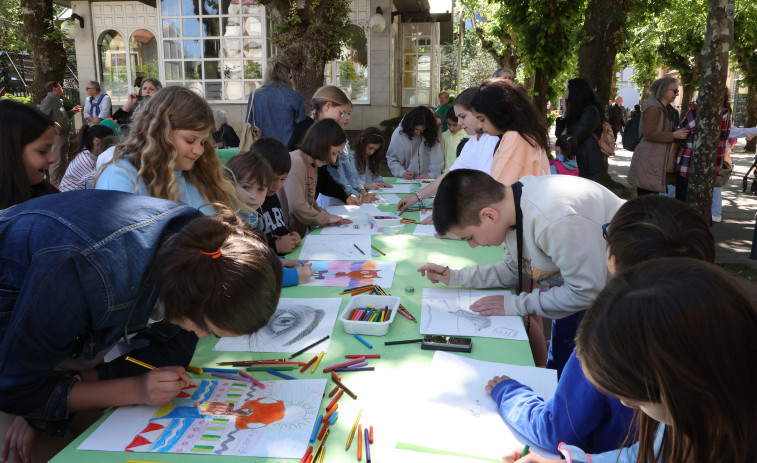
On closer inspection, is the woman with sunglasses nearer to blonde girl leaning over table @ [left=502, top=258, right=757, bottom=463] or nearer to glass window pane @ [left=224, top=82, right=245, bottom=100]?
blonde girl leaning over table @ [left=502, top=258, right=757, bottom=463]

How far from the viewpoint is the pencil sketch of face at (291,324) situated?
1.82m

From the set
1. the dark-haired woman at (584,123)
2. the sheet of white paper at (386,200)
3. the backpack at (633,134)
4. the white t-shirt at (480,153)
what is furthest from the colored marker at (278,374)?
the backpack at (633,134)

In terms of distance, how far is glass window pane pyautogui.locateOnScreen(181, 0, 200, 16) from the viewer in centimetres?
1161

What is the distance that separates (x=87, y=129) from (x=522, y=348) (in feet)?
15.7

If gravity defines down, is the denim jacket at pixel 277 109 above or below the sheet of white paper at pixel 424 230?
above

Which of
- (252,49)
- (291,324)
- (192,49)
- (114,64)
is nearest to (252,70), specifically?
(252,49)

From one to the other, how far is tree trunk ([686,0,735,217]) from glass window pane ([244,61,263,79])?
9.20 metres

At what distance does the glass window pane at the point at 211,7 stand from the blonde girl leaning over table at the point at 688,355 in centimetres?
1216

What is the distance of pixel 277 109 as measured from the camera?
5035mm

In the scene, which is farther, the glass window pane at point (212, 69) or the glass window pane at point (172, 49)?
the glass window pane at point (172, 49)

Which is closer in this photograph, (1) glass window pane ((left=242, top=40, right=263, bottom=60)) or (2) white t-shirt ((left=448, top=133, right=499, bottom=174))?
(2) white t-shirt ((left=448, top=133, right=499, bottom=174))

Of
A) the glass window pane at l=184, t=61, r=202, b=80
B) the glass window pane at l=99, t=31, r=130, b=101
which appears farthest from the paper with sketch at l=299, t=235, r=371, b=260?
the glass window pane at l=99, t=31, r=130, b=101

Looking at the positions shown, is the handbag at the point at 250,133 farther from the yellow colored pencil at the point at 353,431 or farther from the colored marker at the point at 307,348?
the yellow colored pencil at the point at 353,431

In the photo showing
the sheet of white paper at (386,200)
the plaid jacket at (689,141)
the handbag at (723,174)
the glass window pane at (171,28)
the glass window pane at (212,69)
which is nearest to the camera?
the sheet of white paper at (386,200)
